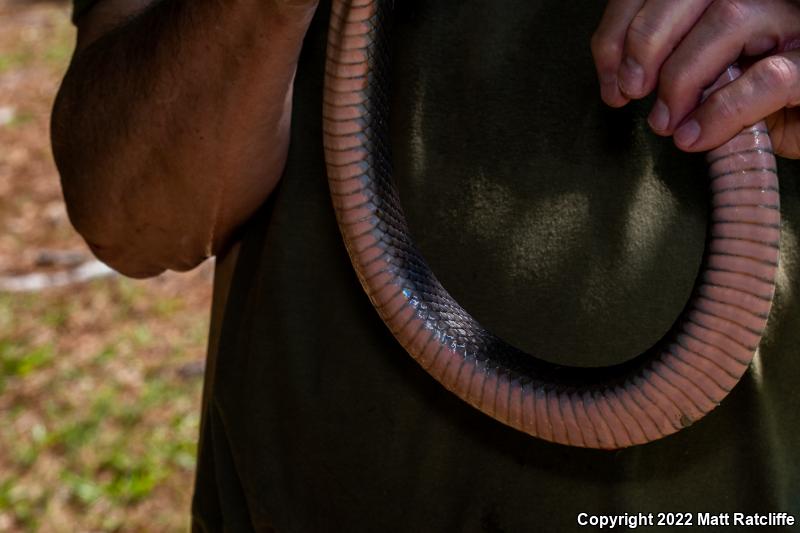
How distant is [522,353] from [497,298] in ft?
0.43

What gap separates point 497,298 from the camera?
3.71 feet

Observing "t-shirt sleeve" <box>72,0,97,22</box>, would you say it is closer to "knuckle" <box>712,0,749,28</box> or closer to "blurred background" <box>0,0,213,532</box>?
"knuckle" <box>712,0,749,28</box>

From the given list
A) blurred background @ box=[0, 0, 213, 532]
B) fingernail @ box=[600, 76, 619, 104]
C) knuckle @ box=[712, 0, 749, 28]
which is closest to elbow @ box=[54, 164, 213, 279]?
fingernail @ box=[600, 76, 619, 104]

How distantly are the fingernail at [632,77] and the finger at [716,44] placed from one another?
0.05 ft

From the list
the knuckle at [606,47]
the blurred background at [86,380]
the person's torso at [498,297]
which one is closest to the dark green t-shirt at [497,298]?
the person's torso at [498,297]

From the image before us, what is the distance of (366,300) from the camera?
118 centimetres

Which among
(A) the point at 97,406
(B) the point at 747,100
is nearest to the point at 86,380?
(A) the point at 97,406

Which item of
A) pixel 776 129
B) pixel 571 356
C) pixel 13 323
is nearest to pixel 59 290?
pixel 13 323

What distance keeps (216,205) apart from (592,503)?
505 millimetres

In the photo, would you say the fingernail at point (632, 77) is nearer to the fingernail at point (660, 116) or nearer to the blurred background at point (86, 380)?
the fingernail at point (660, 116)

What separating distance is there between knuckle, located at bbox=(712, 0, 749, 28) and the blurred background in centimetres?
209

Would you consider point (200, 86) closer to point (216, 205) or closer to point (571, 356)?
point (216, 205)

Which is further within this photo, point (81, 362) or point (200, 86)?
point (81, 362)

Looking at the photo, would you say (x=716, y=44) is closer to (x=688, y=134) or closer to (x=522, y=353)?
(x=688, y=134)
